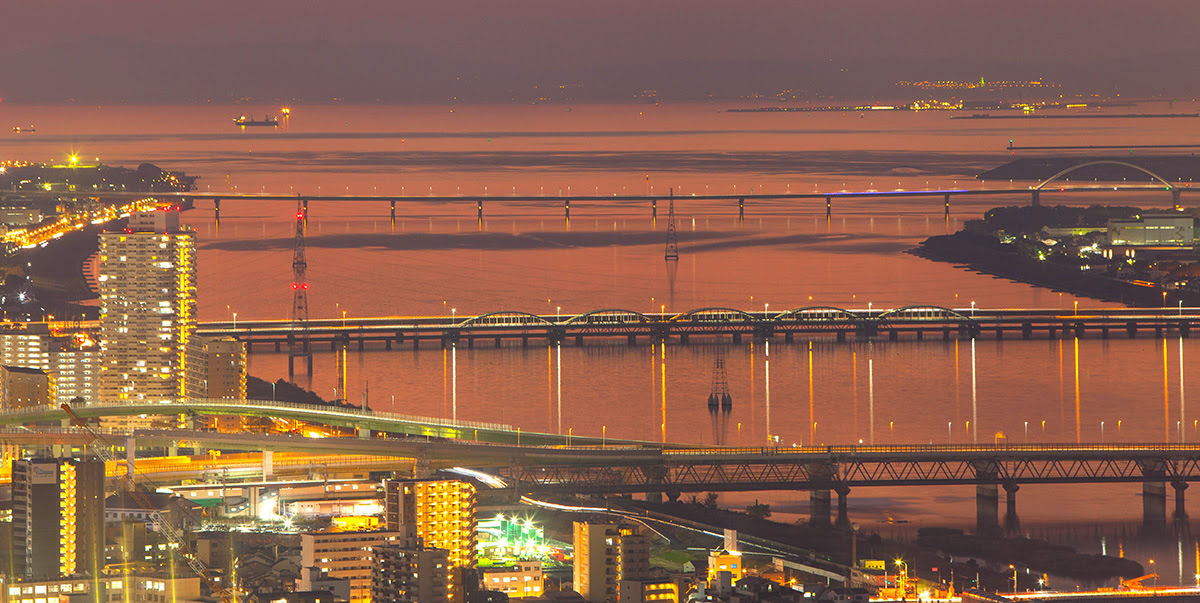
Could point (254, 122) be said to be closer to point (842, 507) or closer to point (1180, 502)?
point (842, 507)

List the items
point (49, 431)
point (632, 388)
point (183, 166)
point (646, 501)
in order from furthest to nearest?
point (183, 166) → point (632, 388) → point (49, 431) → point (646, 501)

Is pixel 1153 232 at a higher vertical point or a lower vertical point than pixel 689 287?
higher

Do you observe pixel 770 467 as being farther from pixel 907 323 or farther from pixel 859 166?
pixel 859 166

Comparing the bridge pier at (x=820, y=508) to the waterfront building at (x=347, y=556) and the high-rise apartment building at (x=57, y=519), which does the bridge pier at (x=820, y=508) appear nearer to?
the waterfront building at (x=347, y=556)

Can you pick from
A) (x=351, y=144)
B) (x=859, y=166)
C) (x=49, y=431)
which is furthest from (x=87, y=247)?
(x=351, y=144)

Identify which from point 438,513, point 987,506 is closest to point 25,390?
point 438,513

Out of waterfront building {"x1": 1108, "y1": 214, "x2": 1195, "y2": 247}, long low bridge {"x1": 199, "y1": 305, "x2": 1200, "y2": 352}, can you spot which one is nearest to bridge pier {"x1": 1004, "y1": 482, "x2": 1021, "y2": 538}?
long low bridge {"x1": 199, "y1": 305, "x2": 1200, "y2": 352}
